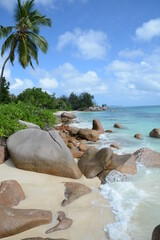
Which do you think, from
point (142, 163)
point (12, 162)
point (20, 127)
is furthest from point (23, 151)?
point (142, 163)

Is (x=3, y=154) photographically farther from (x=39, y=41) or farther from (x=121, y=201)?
(x=39, y=41)

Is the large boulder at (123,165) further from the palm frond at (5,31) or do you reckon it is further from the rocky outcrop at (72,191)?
the palm frond at (5,31)

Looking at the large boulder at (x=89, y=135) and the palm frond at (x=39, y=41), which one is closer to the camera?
the large boulder at (x=89, y=135)

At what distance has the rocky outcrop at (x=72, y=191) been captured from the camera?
4070mm

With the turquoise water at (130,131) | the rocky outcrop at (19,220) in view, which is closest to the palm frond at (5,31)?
the turquoise water at (130,131)

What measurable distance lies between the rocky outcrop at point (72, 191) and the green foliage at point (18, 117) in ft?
9.85

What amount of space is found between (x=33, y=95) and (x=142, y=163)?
30423 mm

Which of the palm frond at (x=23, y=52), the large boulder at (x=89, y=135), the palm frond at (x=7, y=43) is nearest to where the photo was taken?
the large boulder at (x=89, y=135)

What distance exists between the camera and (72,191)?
437 cm

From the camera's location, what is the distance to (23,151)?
5.37 m

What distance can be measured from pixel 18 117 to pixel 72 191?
4585mm

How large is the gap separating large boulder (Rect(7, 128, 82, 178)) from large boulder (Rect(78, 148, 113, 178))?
38cm

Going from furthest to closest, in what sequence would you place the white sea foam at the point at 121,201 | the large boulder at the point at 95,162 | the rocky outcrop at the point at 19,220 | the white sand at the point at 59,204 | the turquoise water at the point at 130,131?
1. the turquoise water at the point at 130,131
2. the large boulder at the point at 95,162
3. the white sea foam at the point at 121,201
4. the white sand at the point at 59,204
5. the rocky outcrop at the point at 19,220

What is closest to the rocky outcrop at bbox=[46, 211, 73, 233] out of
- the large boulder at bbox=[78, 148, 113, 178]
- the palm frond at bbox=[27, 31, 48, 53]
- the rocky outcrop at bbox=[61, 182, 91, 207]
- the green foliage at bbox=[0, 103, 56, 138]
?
the rocky outcrop at bbox=[61, 182, 91, 207]
